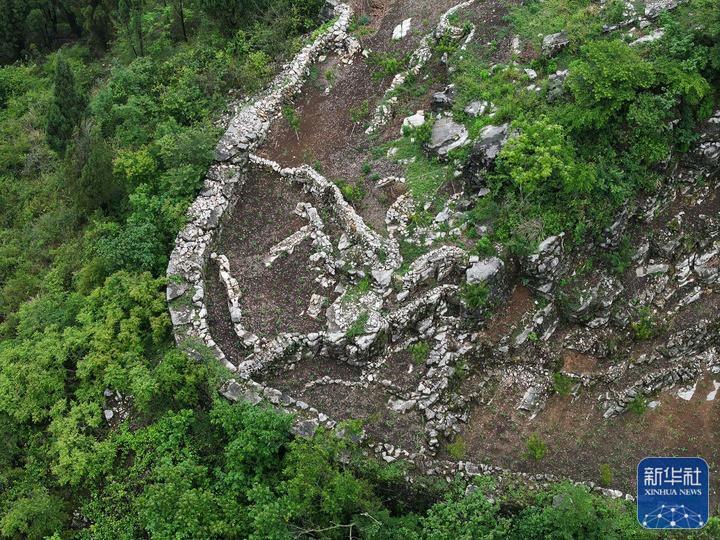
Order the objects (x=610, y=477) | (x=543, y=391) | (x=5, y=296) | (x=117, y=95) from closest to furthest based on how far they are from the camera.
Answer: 1. (x=610, y=477)
2. (x=543, y=391)
3. (x=5, y=296)
4. (x=117, y=95)

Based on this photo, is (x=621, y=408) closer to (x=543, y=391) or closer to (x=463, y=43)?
(x=543, y=391)

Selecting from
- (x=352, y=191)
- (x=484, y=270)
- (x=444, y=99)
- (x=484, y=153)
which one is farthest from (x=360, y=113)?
(x=484, y=270)

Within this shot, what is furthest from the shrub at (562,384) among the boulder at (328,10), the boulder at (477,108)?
the boulder at (328,10)

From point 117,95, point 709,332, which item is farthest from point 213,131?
point 709,332

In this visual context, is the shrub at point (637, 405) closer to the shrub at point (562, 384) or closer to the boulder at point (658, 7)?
the shrub at point (562, 384)

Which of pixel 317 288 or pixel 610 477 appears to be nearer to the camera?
pixel 610 477

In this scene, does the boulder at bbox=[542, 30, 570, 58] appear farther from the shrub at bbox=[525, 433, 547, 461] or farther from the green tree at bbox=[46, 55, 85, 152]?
the green tree at bbox=[46, 55, 85, 152]

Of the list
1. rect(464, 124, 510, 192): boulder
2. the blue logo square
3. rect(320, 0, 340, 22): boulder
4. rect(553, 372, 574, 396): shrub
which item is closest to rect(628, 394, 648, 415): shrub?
rect(553, 372, 574, 396): shrub
